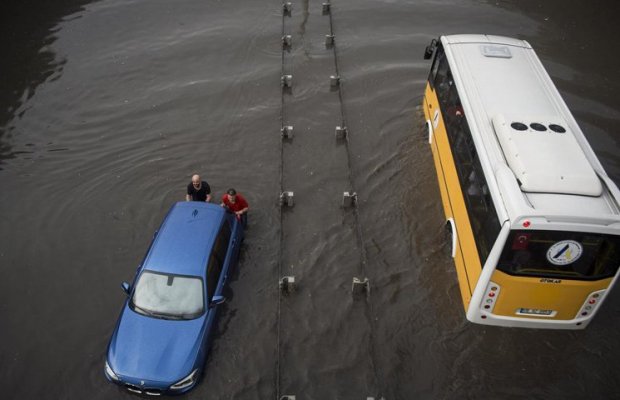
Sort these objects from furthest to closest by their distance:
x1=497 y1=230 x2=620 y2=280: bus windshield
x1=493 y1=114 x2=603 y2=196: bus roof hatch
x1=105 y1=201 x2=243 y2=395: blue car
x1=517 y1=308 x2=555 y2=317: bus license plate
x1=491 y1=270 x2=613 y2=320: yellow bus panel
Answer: x1=517 y1=308 x2=555 y2=317: bus license plate
x1=105 y1=201 x2=243 y2=395: blue car
x1=491 y1=270 x2=613 y2=320: yellow bus panel
x1=493 y1=114 x2=603 y2=196: bus roof hatch
x1=497 y1=230 x2=620 y2=280: bus windshield

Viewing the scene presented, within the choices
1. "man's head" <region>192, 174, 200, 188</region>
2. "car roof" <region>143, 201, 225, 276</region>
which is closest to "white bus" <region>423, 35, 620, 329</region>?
"car roof" <region>143, 201, 225, 276</region>

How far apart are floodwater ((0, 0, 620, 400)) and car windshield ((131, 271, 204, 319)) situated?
1059 mm

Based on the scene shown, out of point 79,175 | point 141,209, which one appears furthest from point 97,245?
point 79,175

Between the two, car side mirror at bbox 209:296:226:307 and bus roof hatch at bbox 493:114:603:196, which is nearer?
bus roof hatch at bbox 493:114:603:196

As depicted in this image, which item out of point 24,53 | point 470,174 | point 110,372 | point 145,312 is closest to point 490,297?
point 470,174

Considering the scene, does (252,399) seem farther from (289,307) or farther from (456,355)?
(456,355)

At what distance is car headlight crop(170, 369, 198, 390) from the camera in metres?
7.91

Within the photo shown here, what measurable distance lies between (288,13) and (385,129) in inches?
297

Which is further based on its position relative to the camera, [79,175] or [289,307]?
[79,175]

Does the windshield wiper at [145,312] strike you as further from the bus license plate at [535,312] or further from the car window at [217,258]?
the bus license plate at [535,312]

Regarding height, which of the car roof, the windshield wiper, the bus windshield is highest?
the bus windshield

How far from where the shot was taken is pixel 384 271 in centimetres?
1034

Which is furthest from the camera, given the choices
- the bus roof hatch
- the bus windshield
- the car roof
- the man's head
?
the man's head

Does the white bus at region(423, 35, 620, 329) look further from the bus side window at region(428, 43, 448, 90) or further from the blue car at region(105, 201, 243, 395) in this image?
the blue car at region(105, 201, 243, 395)
